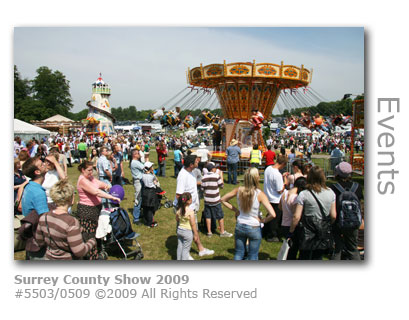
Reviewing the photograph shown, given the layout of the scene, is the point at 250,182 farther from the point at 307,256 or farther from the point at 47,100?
the point at 47,100

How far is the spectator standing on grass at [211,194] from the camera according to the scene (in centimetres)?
457

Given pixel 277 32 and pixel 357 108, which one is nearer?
pixel 277 32

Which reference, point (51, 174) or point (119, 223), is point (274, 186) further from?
point (51, 174)

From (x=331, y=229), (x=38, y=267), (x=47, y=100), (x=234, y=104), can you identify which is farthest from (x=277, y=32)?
(x=47, y=100)

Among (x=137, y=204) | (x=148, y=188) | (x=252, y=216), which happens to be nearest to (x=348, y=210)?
(x=252, y=216)

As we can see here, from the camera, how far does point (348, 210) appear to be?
313 cm

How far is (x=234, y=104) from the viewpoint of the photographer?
11672mm

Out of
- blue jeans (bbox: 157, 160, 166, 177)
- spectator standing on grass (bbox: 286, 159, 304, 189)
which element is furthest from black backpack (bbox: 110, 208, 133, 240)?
blue jeans (bbox: 157, 160, 166, 177)

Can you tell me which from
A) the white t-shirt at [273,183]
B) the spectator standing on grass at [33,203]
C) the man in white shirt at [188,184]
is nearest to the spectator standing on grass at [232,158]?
the white t-shirt at [273,183]

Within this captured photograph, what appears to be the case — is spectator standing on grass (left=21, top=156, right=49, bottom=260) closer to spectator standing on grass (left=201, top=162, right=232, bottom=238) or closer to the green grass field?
the green grass field

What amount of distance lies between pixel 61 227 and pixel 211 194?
2.40 meters

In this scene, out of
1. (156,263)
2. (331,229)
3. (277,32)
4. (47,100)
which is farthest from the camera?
(47,100)

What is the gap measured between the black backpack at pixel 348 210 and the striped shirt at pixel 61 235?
2782 mm
